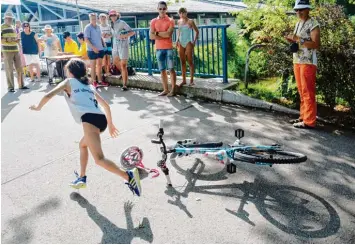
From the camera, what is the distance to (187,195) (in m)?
3.78

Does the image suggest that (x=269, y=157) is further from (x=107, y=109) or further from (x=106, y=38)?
(x=106, y=38)

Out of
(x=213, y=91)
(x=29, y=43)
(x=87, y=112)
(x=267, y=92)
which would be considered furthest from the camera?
(x=29, y=43)

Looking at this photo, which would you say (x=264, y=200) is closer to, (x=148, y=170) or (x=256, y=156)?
(x=256, y=156)

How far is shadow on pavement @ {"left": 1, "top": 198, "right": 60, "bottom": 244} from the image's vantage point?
3209mm

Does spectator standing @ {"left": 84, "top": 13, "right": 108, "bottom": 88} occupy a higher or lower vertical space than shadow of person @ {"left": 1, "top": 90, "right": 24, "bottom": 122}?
higher

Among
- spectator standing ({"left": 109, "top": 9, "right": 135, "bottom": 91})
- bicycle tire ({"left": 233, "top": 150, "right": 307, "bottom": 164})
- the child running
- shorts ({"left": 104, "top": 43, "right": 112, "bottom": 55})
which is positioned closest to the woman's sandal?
bicycle tire ({"left": 233, "top": 150, "right": 307, "bottom": 164})

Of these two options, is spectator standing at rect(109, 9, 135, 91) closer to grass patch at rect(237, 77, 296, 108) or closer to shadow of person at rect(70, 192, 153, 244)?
grass patch at rect(237, 77, 296, 108)

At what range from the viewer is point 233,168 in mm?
3891

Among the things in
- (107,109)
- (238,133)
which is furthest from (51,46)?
(238,133)

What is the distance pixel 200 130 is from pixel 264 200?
2.37m

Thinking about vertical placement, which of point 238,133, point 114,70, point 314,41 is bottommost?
point 238,133

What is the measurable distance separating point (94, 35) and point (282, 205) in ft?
23.8

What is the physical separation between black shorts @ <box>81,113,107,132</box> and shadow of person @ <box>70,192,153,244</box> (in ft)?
2.88

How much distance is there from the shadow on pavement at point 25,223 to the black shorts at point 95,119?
0.98 meters
